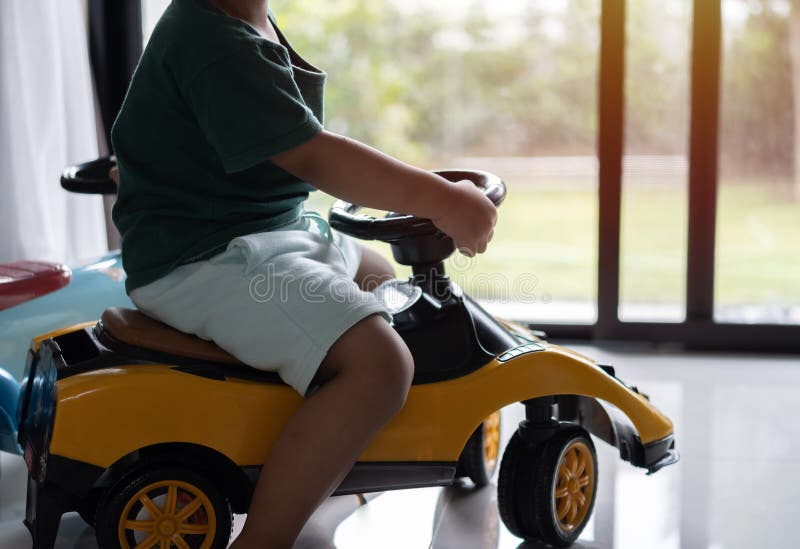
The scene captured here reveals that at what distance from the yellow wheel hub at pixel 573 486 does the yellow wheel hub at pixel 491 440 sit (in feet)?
0.58

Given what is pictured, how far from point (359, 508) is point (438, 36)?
82.0 inches

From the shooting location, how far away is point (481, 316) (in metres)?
1.00

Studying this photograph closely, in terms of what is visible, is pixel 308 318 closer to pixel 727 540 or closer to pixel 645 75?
pixel 727 540

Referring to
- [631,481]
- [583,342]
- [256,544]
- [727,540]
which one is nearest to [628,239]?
[583,342]

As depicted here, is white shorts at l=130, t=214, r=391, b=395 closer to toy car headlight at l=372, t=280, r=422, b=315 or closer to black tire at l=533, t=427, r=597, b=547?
toy car headlight at l=372, t=280, r=422, b=315

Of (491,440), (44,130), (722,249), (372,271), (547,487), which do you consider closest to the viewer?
(547,487)

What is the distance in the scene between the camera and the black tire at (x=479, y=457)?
3.89 ft

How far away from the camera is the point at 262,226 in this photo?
3.06 feet

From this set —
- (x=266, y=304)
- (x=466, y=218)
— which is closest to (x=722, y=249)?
(x=466, y=218)

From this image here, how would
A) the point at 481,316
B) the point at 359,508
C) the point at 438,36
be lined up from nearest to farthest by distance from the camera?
the point at 481,316, the point at 359,508, the point at 438,36

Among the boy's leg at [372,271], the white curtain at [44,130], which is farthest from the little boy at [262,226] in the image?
the white curtain at [44,130]

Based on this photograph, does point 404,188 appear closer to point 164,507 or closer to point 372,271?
point 372,271

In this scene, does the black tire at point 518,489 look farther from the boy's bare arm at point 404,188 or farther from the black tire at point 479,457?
the boy's bare arm at point 404,188

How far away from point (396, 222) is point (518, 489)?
0.34 metres
